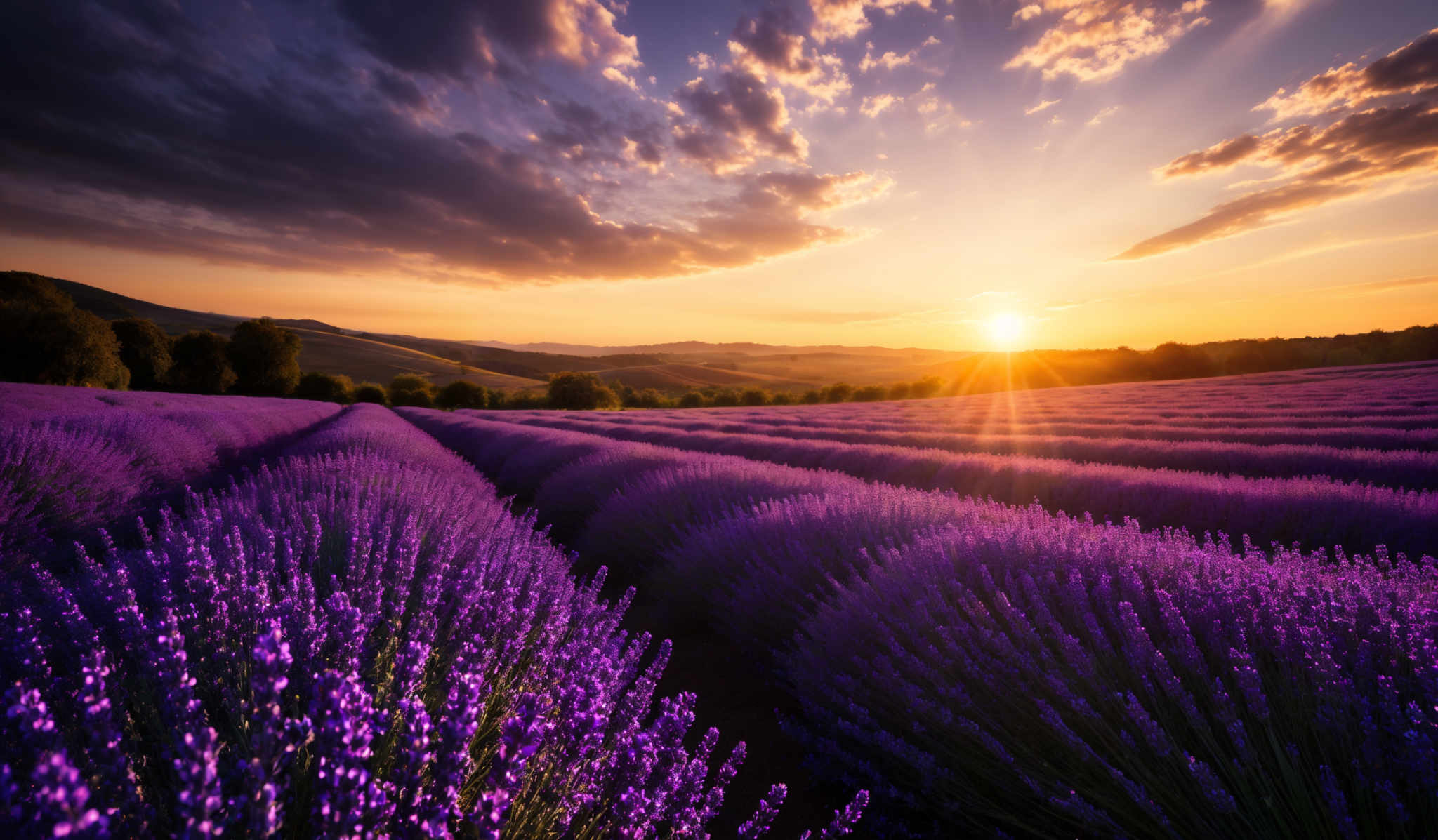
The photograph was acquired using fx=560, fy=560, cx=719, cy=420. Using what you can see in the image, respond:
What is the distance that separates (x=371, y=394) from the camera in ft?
127

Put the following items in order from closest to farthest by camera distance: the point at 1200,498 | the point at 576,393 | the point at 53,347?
the point at 1200,498 < the point at 53,347 < the point at 576,393

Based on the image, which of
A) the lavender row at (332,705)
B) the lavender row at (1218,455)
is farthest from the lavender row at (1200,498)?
the lavender row at (332,705)

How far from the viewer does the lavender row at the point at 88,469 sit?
302 centimetres

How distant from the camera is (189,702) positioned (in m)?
0.67

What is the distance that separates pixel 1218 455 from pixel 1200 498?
2365 millimetres

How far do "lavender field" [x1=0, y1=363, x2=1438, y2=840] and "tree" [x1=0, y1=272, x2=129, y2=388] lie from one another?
2625 cm

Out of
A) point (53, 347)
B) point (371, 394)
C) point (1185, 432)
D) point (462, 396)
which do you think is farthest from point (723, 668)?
point (371, 394)

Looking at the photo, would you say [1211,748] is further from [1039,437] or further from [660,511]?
[1039,437]

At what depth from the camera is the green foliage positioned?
38.4 metres

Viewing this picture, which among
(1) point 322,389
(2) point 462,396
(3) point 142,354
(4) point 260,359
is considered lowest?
(2) point 462,396

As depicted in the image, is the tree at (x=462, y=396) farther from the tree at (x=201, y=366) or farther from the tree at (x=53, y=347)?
the tree at (x=53, y=347)

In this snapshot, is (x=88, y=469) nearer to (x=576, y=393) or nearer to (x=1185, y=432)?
(x=1185, y=432)

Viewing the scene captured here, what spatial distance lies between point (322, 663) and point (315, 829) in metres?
0.46

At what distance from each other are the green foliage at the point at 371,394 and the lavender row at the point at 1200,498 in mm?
40792
